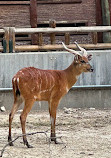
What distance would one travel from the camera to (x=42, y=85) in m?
8.22

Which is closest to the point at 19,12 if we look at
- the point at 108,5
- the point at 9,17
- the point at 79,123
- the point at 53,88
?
the point at 9,17

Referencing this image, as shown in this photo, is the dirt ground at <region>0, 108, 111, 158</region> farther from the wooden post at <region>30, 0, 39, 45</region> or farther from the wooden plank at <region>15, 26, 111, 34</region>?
the wooden post at <region>30, 0, 39, 45</region>

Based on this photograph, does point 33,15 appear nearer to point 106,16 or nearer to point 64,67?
point 106,16

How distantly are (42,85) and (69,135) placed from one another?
1198 millimetres

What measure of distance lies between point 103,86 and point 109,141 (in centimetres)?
342

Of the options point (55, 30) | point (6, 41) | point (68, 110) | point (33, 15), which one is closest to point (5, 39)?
point (6, 41)

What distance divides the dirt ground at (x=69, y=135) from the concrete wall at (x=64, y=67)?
26cm

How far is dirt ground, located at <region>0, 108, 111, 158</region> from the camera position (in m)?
7.32

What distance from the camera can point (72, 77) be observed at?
8.84 m

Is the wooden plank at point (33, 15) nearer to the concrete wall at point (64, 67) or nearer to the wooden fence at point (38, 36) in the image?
the wooden fence at point (38, 36)

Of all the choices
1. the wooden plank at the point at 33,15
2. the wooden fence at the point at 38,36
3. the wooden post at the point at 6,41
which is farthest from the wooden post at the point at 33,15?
the wooden post at the point at 6,41

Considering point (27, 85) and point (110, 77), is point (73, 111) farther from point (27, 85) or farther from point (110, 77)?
point (27, 85)

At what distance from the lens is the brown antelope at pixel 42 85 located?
314 inches

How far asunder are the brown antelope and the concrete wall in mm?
2722
